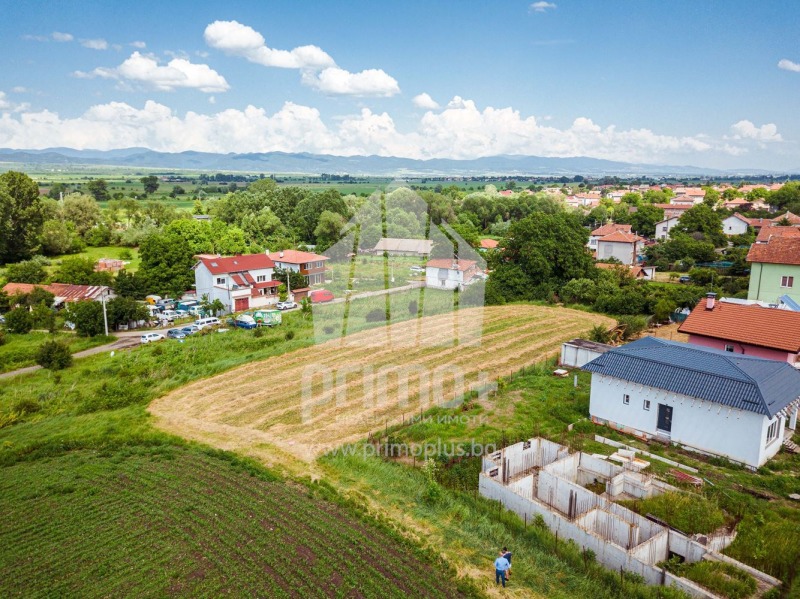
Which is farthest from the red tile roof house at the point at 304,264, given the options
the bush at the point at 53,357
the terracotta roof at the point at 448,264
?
the bush at the point at 53,357

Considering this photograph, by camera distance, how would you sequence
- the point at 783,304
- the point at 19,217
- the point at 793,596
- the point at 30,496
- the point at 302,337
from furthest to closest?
1. the point at 19,217
2. the point at 302,337
3. the point at 783,304
4. the point at 30,496
5. the point at 793,596

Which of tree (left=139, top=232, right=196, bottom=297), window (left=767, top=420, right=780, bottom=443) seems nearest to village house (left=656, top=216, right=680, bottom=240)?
tree (left=139, top=232, right=196, bottom=297)

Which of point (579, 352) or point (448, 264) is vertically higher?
point (448, 264)

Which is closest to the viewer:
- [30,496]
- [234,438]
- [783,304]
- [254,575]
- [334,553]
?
[254,575]

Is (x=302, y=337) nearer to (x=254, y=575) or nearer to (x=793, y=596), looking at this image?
(x=254, y=575)

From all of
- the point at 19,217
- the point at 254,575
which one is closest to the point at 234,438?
the point at 254,575

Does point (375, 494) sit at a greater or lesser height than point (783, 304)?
lesser

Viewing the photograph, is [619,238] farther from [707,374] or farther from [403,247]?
[707,374]

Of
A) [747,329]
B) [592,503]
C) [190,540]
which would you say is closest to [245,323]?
[190,540]
